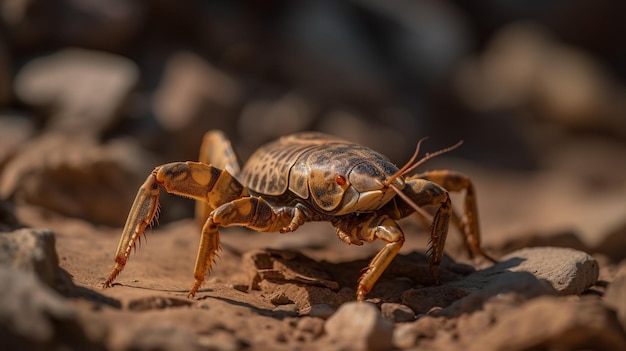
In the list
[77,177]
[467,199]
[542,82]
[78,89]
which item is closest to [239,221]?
[467,199]

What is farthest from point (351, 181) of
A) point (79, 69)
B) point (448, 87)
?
point (448, 87)

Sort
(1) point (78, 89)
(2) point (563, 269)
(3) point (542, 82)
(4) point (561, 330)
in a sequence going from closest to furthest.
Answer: (4) point (561, 330), (2) point (563, 269), (1) point (78, 89), (3) point (542, 82)

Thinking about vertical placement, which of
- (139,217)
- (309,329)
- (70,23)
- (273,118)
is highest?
(70,23)

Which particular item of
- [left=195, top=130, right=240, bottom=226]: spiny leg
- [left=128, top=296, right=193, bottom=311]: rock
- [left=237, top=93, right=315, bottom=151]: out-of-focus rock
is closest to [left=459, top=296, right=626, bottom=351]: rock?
[left=128, top=296, right=193, bottom=311]: rock

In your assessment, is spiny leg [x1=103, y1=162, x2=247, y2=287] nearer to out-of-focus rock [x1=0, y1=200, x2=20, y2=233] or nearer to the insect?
the insect

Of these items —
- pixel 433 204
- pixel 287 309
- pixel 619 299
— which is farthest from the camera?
pixel 433 204

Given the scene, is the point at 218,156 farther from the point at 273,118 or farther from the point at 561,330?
the point at 273,118

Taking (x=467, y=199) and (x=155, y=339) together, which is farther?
(x=467, y=199)

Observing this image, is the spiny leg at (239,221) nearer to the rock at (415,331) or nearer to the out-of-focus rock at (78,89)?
the rock at (415,331)
